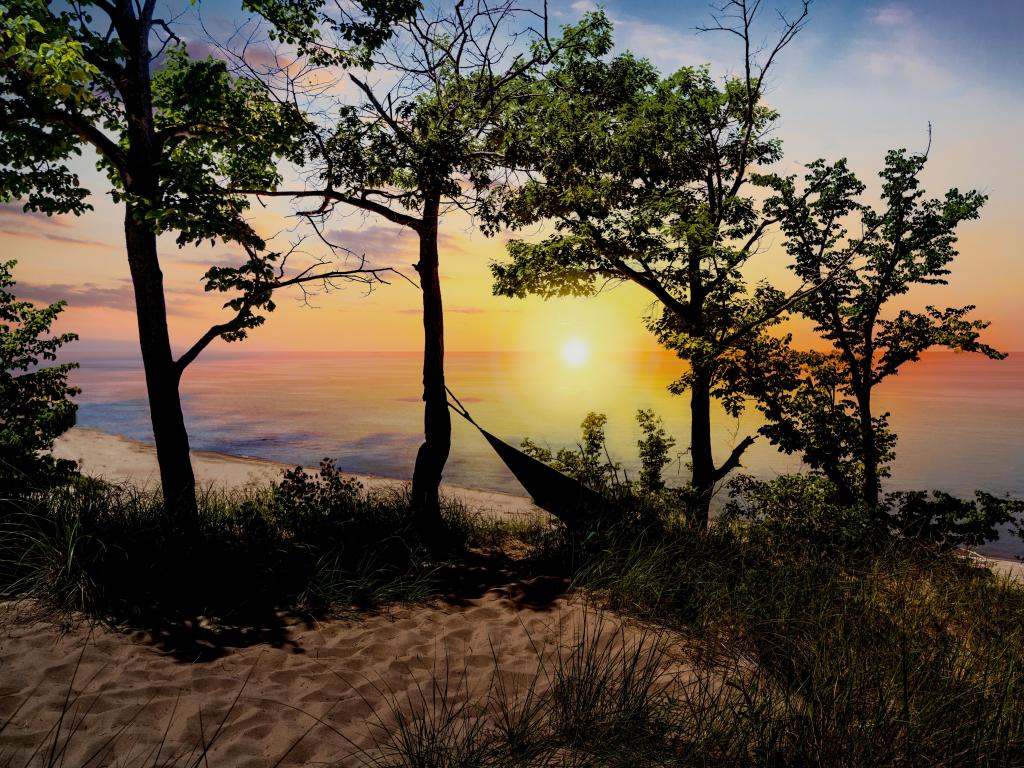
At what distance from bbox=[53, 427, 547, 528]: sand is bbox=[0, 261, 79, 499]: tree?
20.3ft

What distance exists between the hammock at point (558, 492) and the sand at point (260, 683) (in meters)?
1.69

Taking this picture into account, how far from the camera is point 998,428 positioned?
32.3 m

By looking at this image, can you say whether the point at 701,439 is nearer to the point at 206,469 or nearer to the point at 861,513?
the point at 861,513

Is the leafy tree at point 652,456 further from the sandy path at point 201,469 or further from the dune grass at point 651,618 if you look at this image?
the dune grass at point 651,618

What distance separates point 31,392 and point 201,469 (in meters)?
11.1

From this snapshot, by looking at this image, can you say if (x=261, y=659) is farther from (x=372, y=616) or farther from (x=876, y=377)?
(x=876, y=377)

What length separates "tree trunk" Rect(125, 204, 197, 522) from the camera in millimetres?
5453

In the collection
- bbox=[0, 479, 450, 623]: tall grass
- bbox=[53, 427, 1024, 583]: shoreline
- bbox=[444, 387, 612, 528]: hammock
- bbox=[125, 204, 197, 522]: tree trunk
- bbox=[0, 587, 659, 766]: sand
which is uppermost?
bbox=[125, 204, 197, 522]: tree trunk

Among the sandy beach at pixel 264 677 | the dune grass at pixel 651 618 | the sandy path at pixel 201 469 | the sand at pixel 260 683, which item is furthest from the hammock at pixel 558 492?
the sandy path at pixel 201 469

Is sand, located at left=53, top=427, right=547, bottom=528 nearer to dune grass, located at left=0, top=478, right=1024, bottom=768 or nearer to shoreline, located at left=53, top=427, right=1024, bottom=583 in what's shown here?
shoreline, located at left=53, top=427, right=1024, bottom=583

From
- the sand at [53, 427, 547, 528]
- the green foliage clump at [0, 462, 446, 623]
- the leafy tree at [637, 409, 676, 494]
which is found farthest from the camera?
the sand at [53, 427, 547, 528]

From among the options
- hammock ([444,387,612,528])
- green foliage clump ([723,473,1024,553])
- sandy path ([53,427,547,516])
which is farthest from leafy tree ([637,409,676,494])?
hammock ([444,387,612,528])

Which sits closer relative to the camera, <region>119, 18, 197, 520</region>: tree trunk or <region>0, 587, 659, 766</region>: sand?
<region>0, 587, 659, 766</region>: sand

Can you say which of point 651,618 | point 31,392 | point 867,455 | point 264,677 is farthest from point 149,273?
point 867,455
